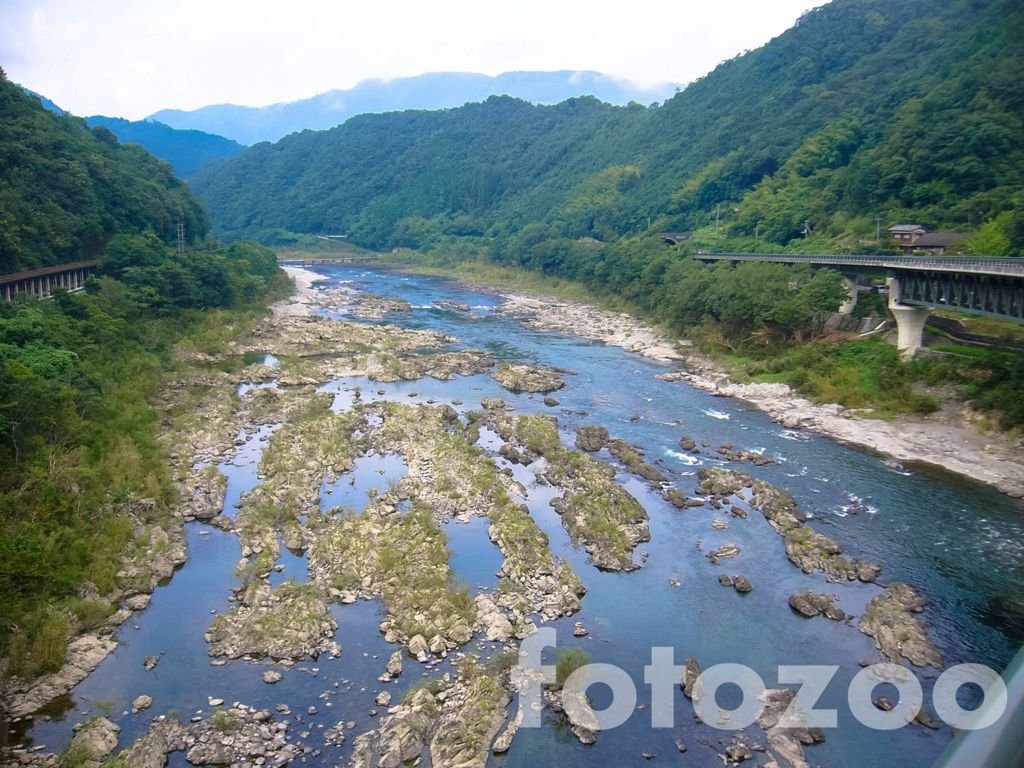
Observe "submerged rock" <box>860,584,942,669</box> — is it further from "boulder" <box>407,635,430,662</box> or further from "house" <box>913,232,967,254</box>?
"house" <box>913,232,967,254</box>

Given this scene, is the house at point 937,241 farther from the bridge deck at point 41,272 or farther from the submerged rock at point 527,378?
the bridge deck at point 41,272

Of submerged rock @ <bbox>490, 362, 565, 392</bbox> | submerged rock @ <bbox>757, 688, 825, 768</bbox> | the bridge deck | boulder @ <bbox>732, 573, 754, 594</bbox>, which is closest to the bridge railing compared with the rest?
boulder @ <bbox>732, 573, 754, 594</bbox>

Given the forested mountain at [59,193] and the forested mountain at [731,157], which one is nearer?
the forested mountain at [59,193]

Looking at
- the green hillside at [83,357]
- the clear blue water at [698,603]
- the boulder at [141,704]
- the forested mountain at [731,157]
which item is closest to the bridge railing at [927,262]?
the forested mountain at [731,157]

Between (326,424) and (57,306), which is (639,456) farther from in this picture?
(57,306)

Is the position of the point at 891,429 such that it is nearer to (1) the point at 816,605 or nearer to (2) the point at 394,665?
(1) the point at 816,605

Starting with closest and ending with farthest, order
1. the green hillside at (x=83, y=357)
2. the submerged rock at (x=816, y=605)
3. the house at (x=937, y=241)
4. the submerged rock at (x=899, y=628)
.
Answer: the submerged rock at (x=899, y=628)
the green hillside at (x=83, y=357)
the submerged rock at (x=816, y=605)
the house at (x=937, y=241)
